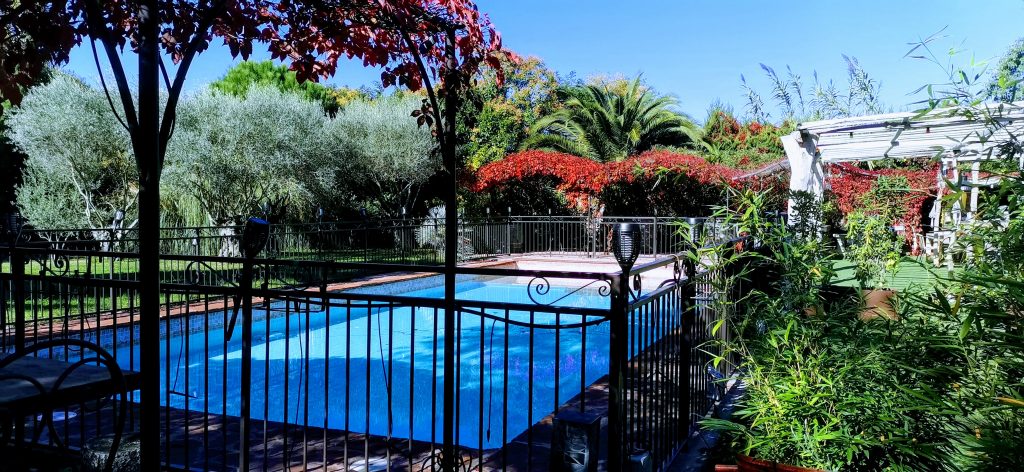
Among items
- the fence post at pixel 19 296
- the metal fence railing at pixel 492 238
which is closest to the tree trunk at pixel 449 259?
the fence post at pixel 19 296

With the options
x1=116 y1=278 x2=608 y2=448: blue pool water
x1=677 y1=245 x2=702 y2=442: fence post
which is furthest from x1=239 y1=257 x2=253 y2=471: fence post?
x1=677 y1=245 x2=702 y2=442: fence post

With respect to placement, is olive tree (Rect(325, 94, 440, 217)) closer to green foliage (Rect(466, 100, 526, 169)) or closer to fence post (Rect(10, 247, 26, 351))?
green foliage (Rect(466, 100, 526, 169))

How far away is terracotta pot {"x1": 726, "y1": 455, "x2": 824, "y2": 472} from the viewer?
2.46m

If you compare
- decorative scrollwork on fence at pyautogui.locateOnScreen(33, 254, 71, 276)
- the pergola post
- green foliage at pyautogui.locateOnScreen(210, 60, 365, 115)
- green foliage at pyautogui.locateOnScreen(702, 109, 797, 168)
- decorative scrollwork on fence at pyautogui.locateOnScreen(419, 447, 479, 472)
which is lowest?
decorative scrollwork on fence at pyautogui.locateOnScreen(419, 447, 479, 472)

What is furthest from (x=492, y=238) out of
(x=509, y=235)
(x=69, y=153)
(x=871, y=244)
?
(x=871, y=244)

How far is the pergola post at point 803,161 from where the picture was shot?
25.9 feet

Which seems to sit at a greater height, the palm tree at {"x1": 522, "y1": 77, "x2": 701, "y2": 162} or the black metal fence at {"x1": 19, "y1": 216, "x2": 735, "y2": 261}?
the palm tree at {"x1": 522, "y1": 77, "x2": 701, "y2": 162}

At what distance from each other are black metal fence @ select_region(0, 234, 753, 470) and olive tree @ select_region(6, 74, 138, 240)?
226 cm

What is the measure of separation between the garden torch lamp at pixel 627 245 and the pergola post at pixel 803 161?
608 cm

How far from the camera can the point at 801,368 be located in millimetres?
2654

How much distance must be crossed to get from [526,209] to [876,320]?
17868mm

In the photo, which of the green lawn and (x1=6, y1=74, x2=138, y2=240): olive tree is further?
(x1=6, y1=74, x2=138, y2=240): olive tree

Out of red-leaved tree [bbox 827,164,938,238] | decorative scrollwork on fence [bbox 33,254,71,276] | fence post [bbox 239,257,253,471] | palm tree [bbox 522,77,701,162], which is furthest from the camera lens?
palm tree [bbox 522,77,701,162]

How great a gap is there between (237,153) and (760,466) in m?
14.0
